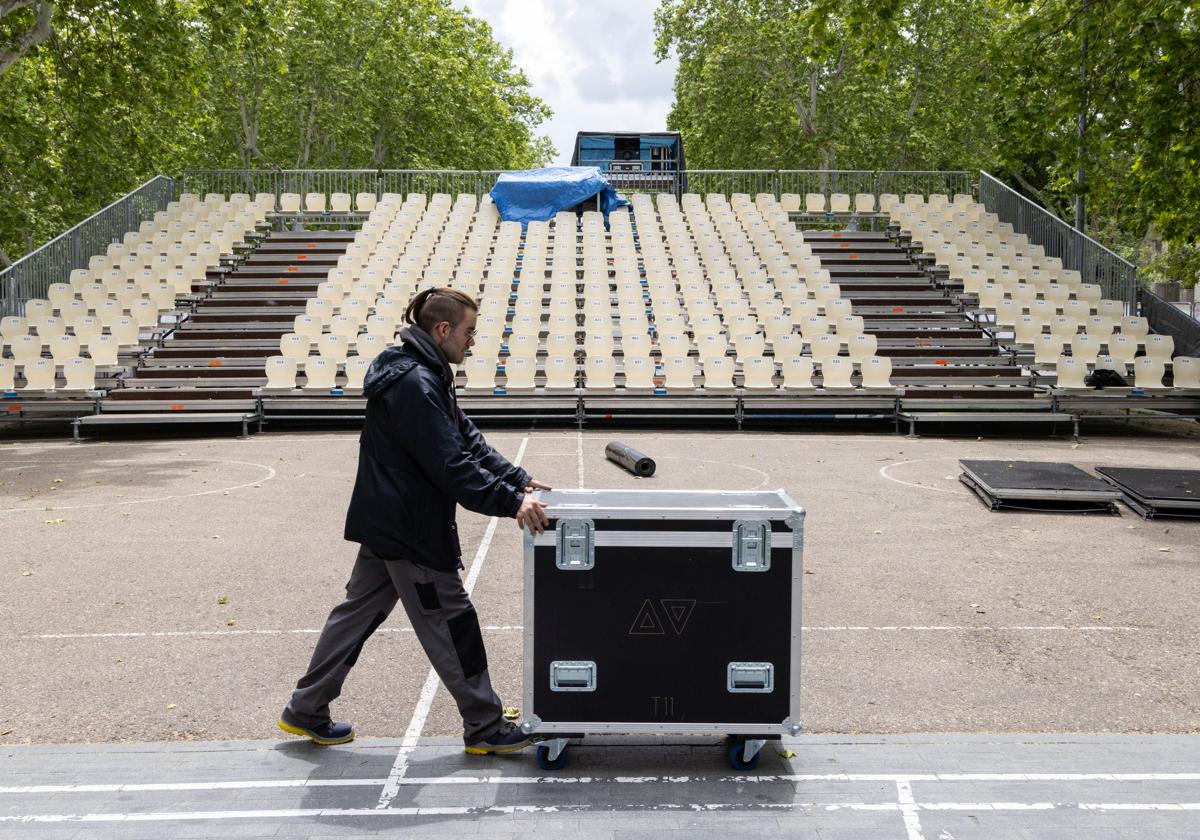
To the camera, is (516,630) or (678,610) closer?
→ (678,610)

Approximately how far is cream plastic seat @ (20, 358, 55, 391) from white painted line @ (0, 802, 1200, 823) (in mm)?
15418

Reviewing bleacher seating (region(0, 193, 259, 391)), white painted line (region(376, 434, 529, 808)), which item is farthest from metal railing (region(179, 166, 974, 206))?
white painted line (region(376, 434, 529, 808))

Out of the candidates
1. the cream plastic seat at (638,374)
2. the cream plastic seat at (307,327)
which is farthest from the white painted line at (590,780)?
the cream plastic seat at (307,327)

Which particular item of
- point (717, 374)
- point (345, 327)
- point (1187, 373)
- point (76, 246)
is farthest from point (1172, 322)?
point (76, 246)

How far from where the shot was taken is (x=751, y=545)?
4340mm

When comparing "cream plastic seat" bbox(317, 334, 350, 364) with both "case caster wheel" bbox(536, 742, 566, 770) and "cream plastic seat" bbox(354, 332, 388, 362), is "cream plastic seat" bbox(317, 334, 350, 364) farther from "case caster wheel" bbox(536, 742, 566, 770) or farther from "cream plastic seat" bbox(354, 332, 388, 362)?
"case caster wheel" bbox(536, 742, 566, 770)

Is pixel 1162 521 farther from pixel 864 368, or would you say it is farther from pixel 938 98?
pixel 938 98

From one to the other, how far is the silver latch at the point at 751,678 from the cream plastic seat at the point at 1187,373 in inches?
635

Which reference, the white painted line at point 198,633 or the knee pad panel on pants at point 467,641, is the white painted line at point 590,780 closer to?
the knee pad panel on pants at point 467,641

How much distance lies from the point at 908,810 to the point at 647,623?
1243 mm

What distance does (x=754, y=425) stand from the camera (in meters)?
17.8

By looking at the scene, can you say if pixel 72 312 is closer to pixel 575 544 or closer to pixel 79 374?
pixel 79 374

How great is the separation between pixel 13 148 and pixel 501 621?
2319 centimetres

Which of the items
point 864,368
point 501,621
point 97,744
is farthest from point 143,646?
point 864,368
